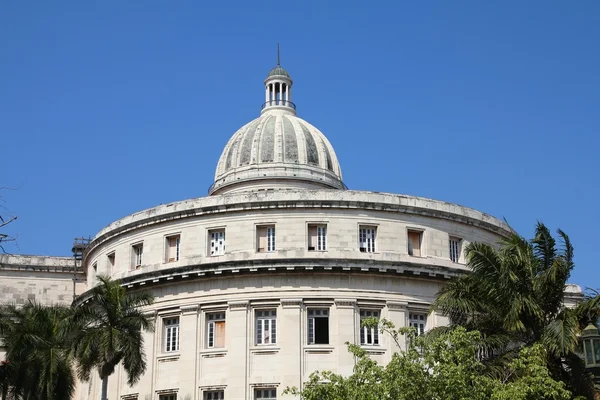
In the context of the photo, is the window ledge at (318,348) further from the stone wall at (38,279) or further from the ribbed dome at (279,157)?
the stone wall at (38,279)

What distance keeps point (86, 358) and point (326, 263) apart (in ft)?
45.2

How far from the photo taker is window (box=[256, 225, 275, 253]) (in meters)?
52.0

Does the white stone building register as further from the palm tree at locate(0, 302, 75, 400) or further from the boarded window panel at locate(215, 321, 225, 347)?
the palm tree at locate(0, 302, 75, 400)

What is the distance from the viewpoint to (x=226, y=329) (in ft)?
167

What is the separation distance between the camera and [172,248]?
54.1m

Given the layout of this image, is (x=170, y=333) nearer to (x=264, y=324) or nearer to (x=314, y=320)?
(x=264, y=324)

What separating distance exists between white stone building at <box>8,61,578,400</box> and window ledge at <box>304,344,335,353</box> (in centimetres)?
5

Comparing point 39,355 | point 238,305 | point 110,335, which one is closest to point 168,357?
point 238,305

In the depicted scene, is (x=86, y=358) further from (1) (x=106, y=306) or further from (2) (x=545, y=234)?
(2) (x=545, y=234)

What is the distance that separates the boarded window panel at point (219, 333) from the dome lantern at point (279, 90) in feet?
75.6

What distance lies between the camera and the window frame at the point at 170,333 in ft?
171

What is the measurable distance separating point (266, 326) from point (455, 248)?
37.9ft

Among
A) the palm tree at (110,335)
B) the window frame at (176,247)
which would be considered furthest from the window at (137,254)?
the palm tree at (110,335)

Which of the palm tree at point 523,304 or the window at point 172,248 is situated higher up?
the window at point 172,248
